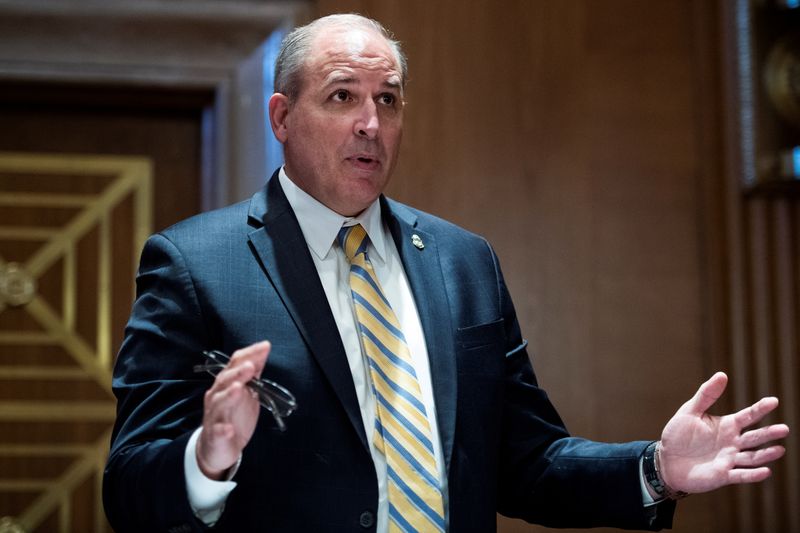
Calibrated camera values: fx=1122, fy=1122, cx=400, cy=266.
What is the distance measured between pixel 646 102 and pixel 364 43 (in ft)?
5.17

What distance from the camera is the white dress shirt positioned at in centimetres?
172

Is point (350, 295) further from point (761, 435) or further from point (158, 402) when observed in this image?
point (761, 435)

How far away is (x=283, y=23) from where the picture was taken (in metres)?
3.17

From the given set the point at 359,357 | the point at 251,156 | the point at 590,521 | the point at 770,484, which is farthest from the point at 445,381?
the point at 770,484

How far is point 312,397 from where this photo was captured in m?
1.67

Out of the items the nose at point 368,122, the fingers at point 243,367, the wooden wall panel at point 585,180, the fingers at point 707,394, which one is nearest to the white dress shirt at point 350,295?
the nose at point 368,122

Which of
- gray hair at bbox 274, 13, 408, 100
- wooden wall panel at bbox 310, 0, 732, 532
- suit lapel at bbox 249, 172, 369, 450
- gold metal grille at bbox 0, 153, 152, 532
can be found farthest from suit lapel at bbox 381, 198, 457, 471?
gold metal grille at bbox 0, 153, 152, 532

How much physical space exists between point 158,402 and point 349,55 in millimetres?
678

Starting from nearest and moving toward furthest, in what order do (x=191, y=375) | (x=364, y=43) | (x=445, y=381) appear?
(x=191, y=375) < (x=445, y=381) < (x=364, y=43)

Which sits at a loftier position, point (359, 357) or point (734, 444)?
point (359, 357)

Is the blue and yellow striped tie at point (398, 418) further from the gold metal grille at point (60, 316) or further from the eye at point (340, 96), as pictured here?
the gold metal grille at point (60, 316)

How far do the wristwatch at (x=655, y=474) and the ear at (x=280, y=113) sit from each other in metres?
0.82

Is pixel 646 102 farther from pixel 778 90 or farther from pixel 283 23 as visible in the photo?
pixel 283 23

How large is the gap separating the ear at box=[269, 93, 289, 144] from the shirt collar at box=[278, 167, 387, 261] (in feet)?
0.33
